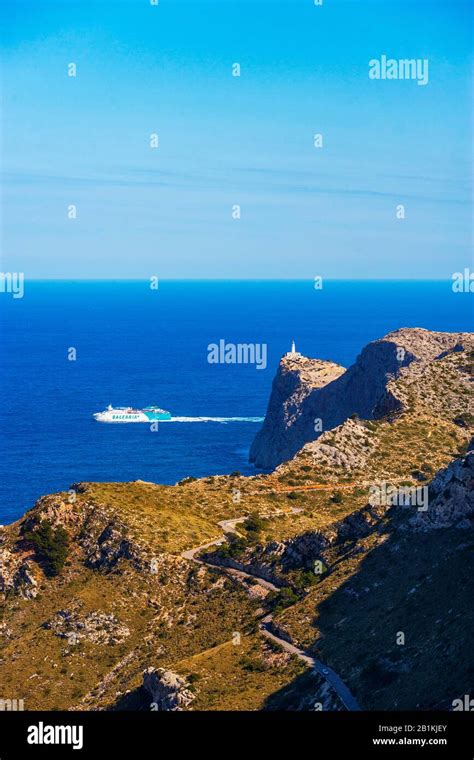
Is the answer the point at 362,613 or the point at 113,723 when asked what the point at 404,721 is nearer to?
the point at 113,723

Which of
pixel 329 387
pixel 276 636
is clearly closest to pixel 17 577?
pixel 276 636

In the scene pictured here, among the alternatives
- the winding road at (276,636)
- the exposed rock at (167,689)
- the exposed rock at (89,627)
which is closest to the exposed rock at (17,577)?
the exposed rock at (89,627)

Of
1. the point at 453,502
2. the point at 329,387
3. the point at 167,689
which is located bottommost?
the point at 167,689

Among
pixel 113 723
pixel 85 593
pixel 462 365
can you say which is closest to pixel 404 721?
pixel 113 723

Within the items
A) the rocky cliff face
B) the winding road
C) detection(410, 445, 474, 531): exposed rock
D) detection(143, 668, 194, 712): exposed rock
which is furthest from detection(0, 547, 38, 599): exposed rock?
the rocky cliff face

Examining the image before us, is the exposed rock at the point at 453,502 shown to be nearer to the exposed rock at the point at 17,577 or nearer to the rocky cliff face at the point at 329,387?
the exposed rock at the point at 17,577

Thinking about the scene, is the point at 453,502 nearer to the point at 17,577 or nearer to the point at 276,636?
the point at 276,636
